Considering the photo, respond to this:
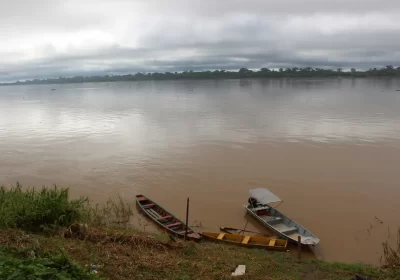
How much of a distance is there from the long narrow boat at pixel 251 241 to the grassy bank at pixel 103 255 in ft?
1.42

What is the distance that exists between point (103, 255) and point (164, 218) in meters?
6.37

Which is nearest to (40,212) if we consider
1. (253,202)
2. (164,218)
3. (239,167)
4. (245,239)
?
(164,218)

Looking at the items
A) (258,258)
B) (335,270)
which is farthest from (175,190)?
(335,270)

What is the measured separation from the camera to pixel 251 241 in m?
12.6

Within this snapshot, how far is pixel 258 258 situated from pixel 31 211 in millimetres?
6832

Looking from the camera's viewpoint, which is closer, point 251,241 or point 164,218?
point 251,241

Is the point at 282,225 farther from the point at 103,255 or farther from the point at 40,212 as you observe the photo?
the point at 40,212

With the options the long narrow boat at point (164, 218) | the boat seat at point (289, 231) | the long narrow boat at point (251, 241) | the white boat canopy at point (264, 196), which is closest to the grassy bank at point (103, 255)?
the long narrow boat at point (251, 241)

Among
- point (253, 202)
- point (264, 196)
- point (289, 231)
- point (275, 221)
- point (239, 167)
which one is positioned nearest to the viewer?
point (289, 231)

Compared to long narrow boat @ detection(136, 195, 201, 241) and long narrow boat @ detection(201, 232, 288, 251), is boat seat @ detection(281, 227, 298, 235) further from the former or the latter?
long narrow boat @ detection(136, 195, 201, 241)

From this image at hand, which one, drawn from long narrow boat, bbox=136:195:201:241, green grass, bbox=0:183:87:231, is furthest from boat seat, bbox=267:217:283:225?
green grass, bbox=0:183:87:231

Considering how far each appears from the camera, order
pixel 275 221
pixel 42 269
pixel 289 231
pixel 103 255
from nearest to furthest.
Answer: pixel 42 269 < pixel 103 255 < pixel 289 231 < pixel 275 221

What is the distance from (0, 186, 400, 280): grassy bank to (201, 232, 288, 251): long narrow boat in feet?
1.42

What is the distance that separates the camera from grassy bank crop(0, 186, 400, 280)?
6477mm
